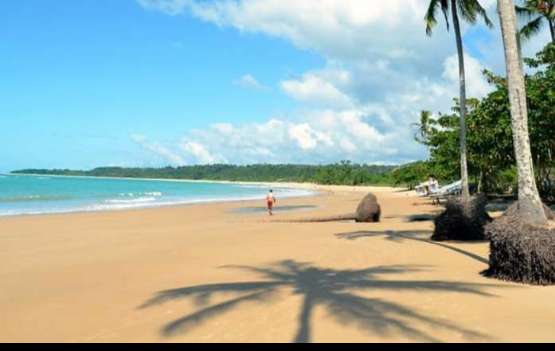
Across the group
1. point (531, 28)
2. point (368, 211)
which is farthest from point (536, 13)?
point (368, 211)

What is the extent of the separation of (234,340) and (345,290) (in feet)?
7.97

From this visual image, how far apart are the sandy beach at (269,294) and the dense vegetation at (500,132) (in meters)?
9.66

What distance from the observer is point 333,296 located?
23.5 ft

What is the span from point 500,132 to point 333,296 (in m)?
17.8

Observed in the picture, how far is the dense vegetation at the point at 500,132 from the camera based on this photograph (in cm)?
1991

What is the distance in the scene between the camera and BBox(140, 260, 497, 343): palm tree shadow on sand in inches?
230

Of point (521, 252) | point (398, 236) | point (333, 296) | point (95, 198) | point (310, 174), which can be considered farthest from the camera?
point (310, 174)

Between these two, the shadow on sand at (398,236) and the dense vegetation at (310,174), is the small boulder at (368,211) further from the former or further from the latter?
the dense vegetation at (310,174)

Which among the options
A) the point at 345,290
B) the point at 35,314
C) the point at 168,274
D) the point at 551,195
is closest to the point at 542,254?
the point at 345,290

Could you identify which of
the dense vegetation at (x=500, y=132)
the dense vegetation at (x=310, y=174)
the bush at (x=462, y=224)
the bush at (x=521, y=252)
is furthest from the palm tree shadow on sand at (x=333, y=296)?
the dense vegetation at (x=310, y=174)

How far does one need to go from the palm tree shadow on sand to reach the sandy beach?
2 centimetres

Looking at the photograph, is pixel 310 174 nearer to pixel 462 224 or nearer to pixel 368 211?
pixel 368 211

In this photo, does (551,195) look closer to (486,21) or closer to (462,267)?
(486,21)

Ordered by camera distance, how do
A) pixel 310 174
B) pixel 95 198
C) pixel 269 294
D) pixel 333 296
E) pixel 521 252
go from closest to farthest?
pixel 333 296 < pixel 269 294 < pixel 521 252 < pixel 95 198 < pixel 310 174
